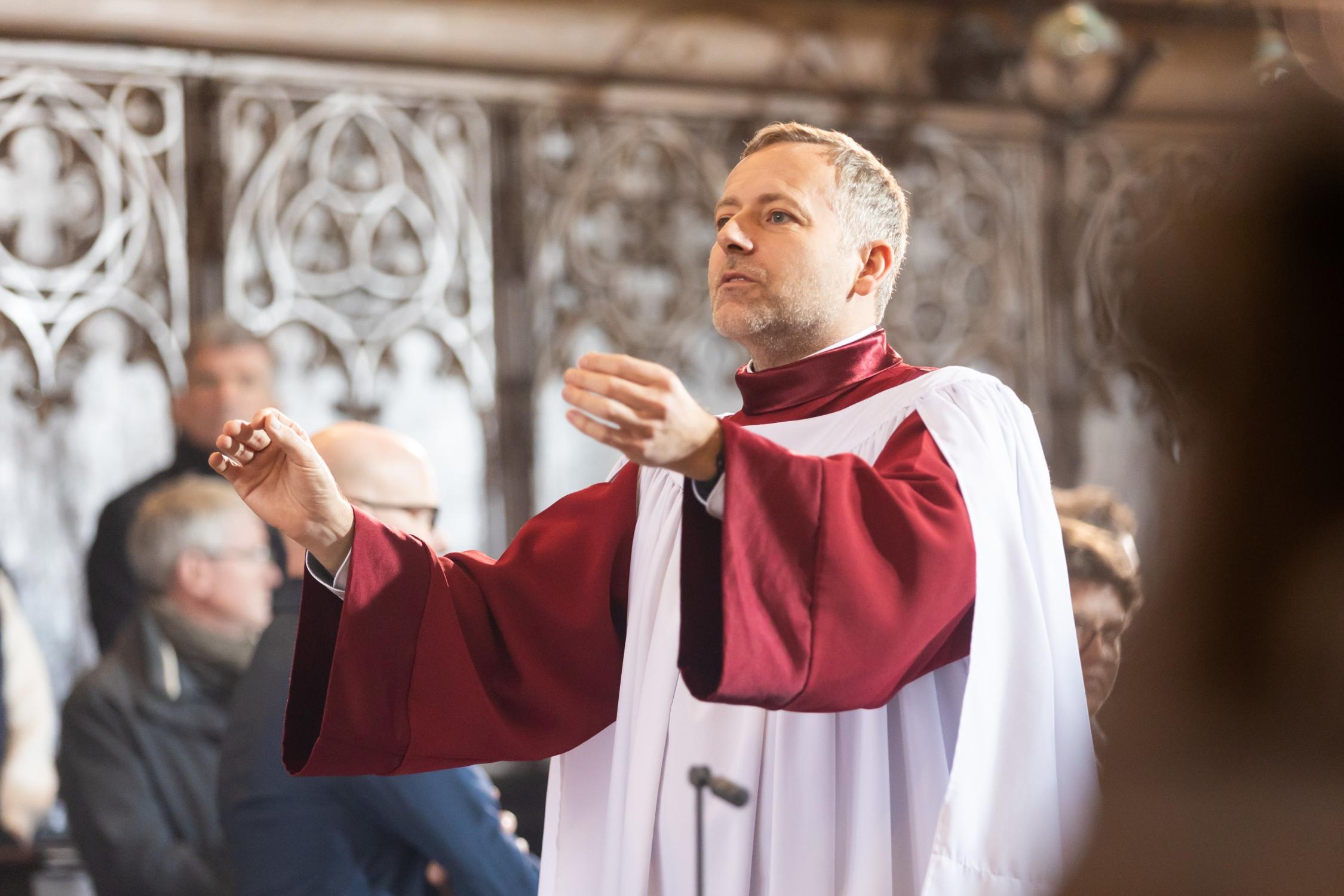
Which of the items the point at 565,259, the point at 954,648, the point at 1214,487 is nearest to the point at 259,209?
the point at 565,259

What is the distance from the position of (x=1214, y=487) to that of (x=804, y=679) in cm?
96

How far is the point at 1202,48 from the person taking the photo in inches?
289

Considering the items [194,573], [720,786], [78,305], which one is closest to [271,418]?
[720,786]

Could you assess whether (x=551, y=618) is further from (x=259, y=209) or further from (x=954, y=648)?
(x=259, y=209)

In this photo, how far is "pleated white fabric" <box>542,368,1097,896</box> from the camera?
2143 mm

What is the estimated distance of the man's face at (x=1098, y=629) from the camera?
123 inches

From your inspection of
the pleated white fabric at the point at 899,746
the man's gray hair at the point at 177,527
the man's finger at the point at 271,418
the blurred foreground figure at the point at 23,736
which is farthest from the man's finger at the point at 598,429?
the blurred foreground figure at the point at 23,736

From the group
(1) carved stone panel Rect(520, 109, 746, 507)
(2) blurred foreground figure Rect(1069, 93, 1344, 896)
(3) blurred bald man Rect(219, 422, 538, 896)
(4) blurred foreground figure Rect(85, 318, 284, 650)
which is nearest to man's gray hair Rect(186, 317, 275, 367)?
(4) blurred foreground figure Rect(85, 318, 284, 650)

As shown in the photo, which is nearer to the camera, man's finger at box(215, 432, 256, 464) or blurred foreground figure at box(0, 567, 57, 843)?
man's finger at box(215, 432, 256, 464)

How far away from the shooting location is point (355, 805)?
3113 mm

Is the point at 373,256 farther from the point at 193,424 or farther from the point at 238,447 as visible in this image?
the point at 238,447

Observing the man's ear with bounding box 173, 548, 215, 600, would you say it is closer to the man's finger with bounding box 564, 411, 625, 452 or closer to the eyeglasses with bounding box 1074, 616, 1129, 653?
the eyeglasses with bounding box 1074, 616, 1129, 653

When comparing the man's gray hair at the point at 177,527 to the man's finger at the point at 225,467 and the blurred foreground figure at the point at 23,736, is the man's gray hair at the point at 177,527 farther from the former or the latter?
the man's finger at the point at 225,467

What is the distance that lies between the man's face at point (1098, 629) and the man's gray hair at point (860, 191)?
2.78 feet
